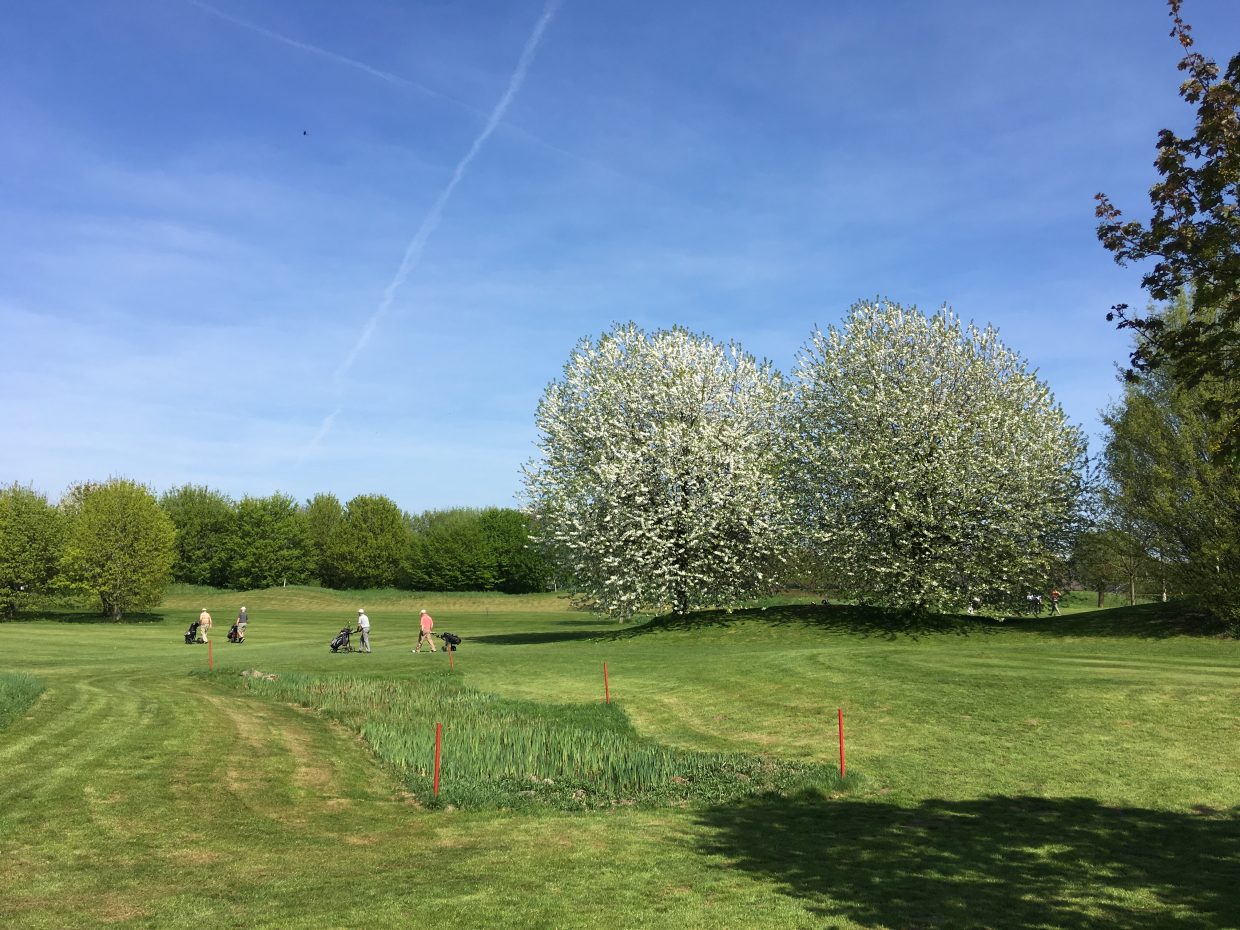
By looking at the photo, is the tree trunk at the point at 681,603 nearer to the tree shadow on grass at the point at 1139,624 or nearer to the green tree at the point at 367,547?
the tree shadow on grass at the point at 1139,624

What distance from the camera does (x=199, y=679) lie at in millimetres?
31969

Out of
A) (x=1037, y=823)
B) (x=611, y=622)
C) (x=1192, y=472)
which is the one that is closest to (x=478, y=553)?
(x=611, y=622)

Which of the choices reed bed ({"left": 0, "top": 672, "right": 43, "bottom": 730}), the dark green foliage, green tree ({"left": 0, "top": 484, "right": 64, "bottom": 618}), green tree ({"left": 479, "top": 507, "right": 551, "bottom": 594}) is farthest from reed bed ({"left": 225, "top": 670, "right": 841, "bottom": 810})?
green tree ({"left": 479, "top": 507, "right": 551, "bottom": 594})

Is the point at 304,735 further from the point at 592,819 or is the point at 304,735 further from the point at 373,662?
the point at 373,662

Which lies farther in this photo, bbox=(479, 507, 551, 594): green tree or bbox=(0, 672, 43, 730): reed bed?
bbox=(479, 507, 551, 594): green tree

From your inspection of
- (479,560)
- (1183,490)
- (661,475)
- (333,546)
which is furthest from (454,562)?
(1183,490)

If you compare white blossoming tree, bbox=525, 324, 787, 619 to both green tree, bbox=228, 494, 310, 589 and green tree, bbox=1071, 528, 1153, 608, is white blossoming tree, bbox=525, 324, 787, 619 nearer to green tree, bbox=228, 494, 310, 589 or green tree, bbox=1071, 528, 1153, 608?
green tree, bbox=1071, 528, 1153, 608

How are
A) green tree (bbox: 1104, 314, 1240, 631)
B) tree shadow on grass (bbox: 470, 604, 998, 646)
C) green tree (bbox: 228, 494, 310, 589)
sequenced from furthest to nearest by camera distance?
1. green tree (bbox: 228, 494, 310, 589)
2. tree shadow on grass (bbox: 470, 604, 998, 646)
3. green tree (bbox: 1104, 314, 1240, 631)

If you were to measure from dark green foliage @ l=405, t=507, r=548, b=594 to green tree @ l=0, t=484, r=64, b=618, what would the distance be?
160ft

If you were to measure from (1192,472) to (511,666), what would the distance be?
27.7m

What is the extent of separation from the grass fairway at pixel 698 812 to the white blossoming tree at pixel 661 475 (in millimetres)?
12126

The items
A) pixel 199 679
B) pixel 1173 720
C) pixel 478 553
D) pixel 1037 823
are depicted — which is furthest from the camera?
pixel 478 553

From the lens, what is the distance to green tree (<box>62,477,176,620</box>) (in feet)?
225

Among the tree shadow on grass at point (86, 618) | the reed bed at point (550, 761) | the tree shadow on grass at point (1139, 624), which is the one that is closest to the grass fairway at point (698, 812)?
the reed bed at point (550, 761)
